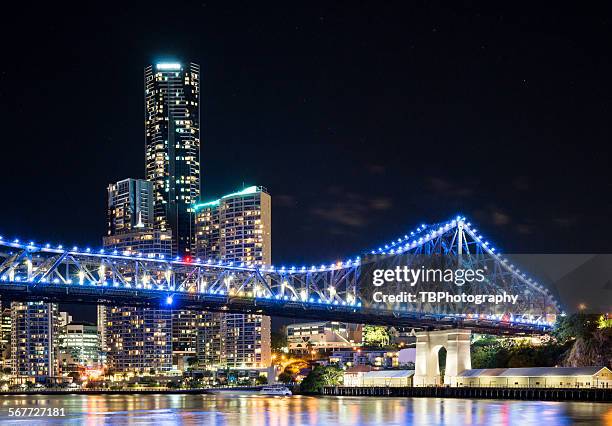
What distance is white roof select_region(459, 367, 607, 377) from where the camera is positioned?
106m

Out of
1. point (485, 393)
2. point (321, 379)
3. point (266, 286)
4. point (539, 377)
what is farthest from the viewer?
point (321, 379)

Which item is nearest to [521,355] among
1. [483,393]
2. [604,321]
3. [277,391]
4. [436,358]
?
[436,358]

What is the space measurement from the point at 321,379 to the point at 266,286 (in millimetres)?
26184

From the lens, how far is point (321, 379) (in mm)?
142875

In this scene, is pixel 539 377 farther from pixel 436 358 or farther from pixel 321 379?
pixel 321 379

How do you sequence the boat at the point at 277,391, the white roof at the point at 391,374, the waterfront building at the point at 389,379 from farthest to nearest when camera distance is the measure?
the boat at the point at 277,391 < the white roof at the point at 391,374 < the waterfront building at the point at 389,379

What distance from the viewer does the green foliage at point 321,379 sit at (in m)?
142

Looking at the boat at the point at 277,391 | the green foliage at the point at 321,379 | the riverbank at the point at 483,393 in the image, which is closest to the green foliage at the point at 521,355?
the riverbank at the point at 483,393

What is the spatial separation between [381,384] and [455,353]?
1576cm

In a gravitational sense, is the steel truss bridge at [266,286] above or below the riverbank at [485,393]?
above

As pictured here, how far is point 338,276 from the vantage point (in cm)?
13275

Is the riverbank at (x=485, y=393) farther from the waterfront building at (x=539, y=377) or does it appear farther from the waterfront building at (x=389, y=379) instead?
the waterfront building at (x=389, y=379)

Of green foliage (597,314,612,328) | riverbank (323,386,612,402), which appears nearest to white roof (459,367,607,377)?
riverbank (323,386,612,402)

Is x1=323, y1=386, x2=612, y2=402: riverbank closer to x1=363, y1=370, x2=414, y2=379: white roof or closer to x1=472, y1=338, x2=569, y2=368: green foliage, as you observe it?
x1=363, y1=370, x2=414, y2=379: white roof
